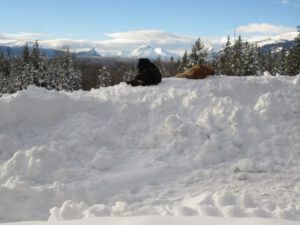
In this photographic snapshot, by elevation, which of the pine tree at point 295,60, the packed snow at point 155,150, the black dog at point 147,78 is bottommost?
the packed snow at point 155,150

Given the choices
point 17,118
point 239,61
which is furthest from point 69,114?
point 239,61

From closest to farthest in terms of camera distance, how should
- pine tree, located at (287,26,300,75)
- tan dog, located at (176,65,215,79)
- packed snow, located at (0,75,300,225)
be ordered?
packed snow, located at (0,75,300,225) → tan dog, located at (176,65,215,79) → pine tree, located at (287,26,300,75)

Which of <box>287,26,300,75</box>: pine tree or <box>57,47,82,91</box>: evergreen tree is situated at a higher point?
<box>287,26,300,75</box>: pine tree

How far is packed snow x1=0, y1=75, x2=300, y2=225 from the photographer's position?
6.75m

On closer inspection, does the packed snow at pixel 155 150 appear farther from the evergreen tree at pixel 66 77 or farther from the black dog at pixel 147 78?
the evergreen tree at pixel 66 77

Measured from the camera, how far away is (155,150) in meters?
9.23

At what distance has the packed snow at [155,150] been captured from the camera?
6750mm

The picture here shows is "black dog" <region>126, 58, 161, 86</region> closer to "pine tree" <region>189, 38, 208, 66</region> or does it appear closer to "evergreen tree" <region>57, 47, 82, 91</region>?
"pine tree" <region>189, 38, 208, 66</region>

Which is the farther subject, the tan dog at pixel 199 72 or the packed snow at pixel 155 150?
the tan dog at pixel 199 72

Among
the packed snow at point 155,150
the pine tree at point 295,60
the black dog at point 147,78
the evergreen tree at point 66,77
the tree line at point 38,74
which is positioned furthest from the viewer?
the evergreen tree at point 66,77

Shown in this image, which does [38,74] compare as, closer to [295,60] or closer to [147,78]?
[295,60]

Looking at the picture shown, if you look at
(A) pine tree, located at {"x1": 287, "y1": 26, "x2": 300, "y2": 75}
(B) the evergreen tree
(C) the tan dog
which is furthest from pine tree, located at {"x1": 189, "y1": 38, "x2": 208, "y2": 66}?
(C) the tan dog

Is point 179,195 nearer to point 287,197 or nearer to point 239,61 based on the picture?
point 287,197

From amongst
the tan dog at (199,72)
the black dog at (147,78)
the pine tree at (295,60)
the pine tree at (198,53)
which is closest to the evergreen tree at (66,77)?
the pine tree at (198,53)
